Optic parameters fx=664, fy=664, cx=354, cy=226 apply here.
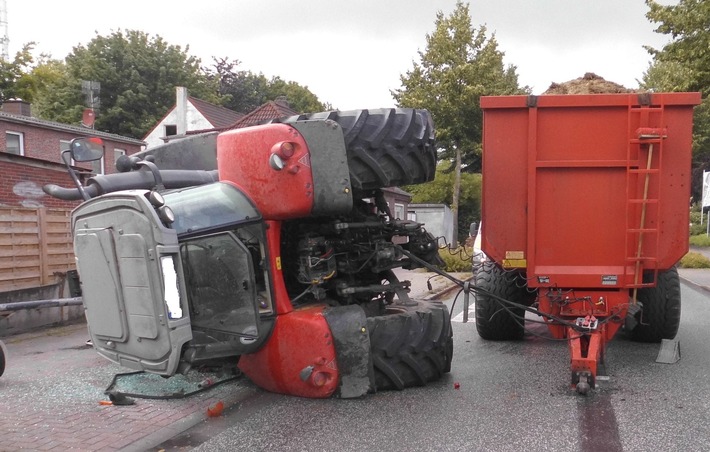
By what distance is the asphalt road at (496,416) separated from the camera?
4543mm

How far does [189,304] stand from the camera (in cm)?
504

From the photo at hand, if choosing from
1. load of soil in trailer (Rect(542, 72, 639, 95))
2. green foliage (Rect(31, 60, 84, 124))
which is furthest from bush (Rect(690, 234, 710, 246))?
green foliage (Rect(31, 60, 84, 124))

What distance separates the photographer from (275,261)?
5.39 m

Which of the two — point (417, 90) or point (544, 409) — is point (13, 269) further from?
point (417, 90)

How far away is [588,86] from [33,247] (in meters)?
8.03

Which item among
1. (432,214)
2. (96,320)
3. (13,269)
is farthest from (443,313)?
(432,214)

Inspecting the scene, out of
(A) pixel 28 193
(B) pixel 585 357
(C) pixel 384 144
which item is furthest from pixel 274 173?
(A) pixel 28 193

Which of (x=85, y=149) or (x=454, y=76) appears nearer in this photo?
(x=85, y=149)

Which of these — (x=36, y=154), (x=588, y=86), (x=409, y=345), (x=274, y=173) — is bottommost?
(x=409, y=345)

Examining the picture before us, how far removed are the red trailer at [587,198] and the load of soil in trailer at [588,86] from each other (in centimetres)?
143

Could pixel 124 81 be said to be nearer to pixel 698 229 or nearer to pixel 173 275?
pixel 698 229

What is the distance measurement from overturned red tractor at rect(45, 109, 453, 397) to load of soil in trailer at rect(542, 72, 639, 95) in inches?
104

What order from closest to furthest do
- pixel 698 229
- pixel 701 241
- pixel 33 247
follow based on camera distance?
pixel 33 247, pixel 701 241, pixel 698 229

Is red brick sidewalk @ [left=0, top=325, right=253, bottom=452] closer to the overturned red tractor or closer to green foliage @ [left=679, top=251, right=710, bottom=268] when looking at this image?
the overturned red tractor
